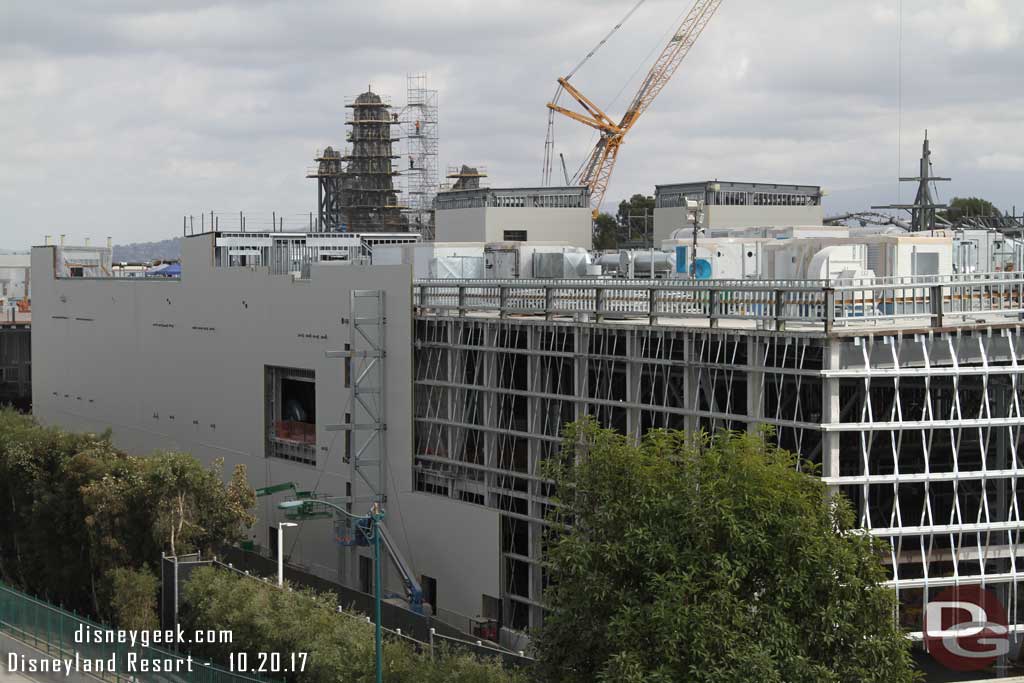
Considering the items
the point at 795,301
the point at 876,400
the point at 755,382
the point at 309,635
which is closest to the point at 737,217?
the point at 755,382

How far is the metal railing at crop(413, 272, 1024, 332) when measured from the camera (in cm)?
3497

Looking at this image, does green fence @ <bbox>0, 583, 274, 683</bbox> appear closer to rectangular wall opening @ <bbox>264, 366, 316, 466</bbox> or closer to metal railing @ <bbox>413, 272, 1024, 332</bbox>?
rectangular wall opening @ <bbox>264, 366, 316, 466</bbox>

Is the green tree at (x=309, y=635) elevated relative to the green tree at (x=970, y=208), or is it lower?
lower

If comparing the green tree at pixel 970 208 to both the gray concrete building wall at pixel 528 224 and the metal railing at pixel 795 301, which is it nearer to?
the gray concrete building wall at pixel 528 224

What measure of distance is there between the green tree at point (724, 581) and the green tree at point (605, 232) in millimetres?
97736

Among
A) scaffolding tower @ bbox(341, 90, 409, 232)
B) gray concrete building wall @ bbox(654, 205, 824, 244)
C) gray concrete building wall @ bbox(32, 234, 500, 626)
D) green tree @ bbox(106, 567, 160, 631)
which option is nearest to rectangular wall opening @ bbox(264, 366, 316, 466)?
gray concrete building wall @ bbox(32, 234, 500, 626)

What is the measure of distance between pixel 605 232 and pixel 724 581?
108685 mm

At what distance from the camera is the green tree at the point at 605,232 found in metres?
126

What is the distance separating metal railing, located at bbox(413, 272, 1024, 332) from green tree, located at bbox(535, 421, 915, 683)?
898cm

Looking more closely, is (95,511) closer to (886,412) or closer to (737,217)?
(886,412)

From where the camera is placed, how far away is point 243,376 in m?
58.4

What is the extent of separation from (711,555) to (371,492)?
26.6 m

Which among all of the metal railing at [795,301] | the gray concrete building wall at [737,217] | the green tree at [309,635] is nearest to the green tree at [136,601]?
the green tree at [309,635]

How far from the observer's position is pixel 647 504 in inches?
1022
